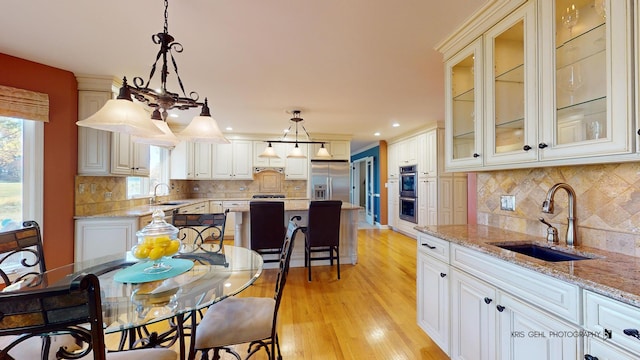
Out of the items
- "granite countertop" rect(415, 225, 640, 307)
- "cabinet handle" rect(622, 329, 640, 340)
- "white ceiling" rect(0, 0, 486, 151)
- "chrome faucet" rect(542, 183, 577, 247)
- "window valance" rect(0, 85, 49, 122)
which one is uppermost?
"white ceiling" rect(0, 0, 486, 151)

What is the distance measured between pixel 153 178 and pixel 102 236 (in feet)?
7.76

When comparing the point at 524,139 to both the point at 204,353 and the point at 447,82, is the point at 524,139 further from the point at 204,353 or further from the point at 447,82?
the point at 204,353

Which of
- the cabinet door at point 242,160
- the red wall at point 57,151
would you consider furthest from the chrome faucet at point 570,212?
the cabinet door at point 242,160

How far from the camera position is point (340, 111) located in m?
4.35

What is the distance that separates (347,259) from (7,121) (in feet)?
13.4

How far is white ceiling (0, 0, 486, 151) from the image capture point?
1.80 m

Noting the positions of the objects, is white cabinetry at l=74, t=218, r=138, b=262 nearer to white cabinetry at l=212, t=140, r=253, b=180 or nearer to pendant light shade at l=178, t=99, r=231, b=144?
pendant light shade at l=178, t=99, r=231, b=144

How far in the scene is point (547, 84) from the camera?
1.42 meters

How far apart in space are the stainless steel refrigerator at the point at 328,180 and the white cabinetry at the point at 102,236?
377 cm

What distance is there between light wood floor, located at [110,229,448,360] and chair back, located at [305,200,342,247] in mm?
511

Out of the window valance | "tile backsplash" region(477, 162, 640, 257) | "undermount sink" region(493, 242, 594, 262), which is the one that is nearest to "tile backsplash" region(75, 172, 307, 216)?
the window valance

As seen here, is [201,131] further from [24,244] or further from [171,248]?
[24,244]

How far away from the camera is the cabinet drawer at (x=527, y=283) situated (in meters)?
1.04

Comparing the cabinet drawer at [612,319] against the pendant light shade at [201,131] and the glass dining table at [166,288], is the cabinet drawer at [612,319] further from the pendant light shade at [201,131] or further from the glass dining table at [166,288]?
the pendant light shade at [201,131]
